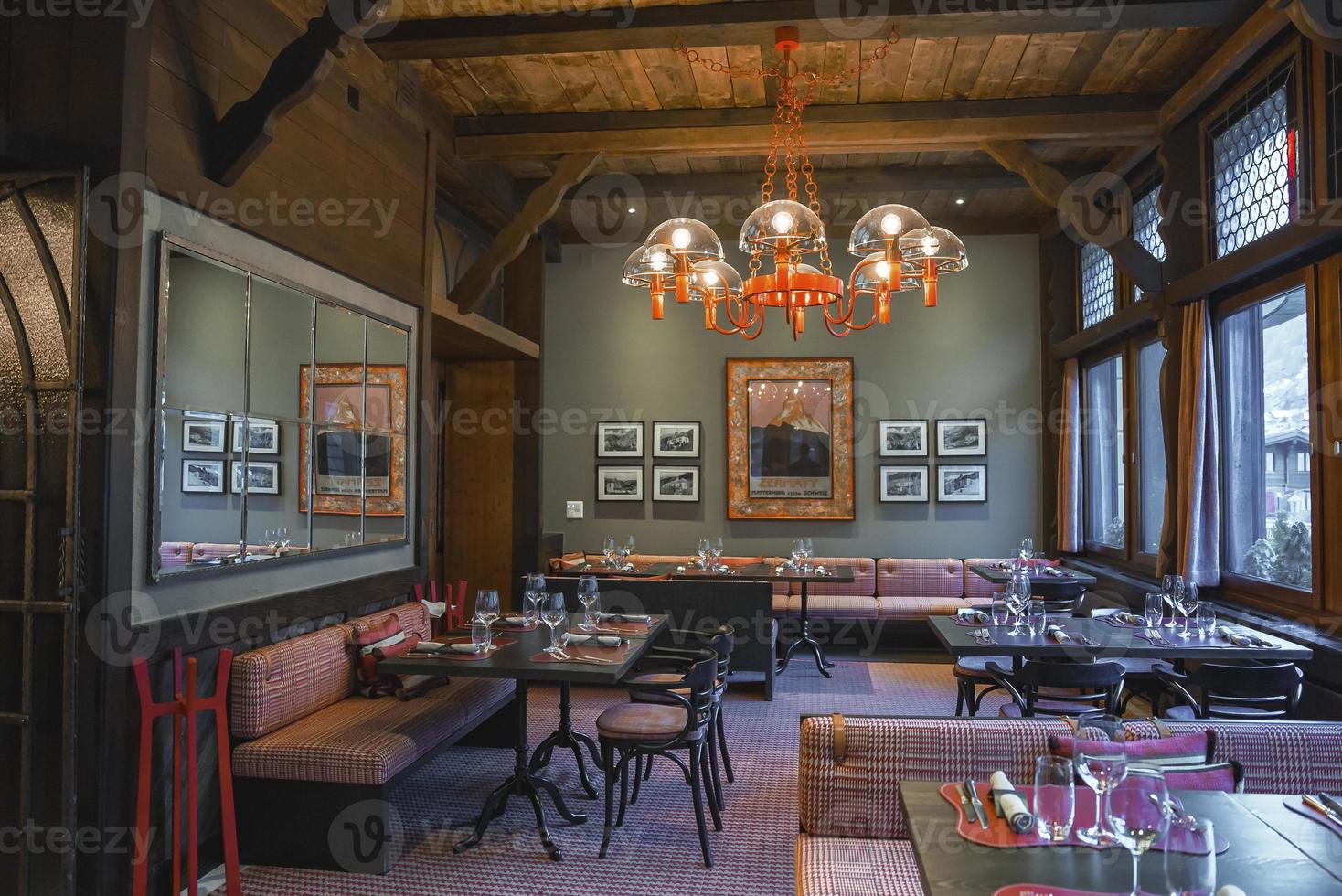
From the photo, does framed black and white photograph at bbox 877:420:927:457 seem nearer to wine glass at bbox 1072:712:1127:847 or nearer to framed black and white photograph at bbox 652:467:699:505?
framed black and white photograph at bbox 652:467:699:505

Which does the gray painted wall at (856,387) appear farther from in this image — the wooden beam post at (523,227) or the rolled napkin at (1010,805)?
the rolled napkin at (1010,805)

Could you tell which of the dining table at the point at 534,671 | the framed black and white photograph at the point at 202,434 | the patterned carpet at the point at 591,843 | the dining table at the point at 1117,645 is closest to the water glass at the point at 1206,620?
the dining table at the point at 1117,645

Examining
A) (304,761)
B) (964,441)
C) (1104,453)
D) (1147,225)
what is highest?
(1147,225)

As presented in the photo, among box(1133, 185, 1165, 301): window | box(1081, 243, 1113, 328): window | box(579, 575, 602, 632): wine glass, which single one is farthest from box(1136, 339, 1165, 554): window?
box(579, 575, 602, 632): wine glass

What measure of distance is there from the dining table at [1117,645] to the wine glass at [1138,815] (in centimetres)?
252

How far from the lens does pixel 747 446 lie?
352 inches

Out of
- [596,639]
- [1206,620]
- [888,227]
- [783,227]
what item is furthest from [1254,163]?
[596,639]

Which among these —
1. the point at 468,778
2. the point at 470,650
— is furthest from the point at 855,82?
the point at 468,778

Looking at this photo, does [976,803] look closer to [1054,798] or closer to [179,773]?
[1054,798]

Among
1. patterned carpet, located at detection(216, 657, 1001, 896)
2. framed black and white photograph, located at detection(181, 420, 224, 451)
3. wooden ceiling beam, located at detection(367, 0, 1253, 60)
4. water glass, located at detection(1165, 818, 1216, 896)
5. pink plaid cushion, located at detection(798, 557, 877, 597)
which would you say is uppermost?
wooden ceiling beam, located at detection(367, 0, 1253, 60)

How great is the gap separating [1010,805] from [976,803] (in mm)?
97

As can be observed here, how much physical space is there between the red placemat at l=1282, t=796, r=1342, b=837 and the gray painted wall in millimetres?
6614

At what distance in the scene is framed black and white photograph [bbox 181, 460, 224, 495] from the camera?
3570 millimetres

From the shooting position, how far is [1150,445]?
6836mm
